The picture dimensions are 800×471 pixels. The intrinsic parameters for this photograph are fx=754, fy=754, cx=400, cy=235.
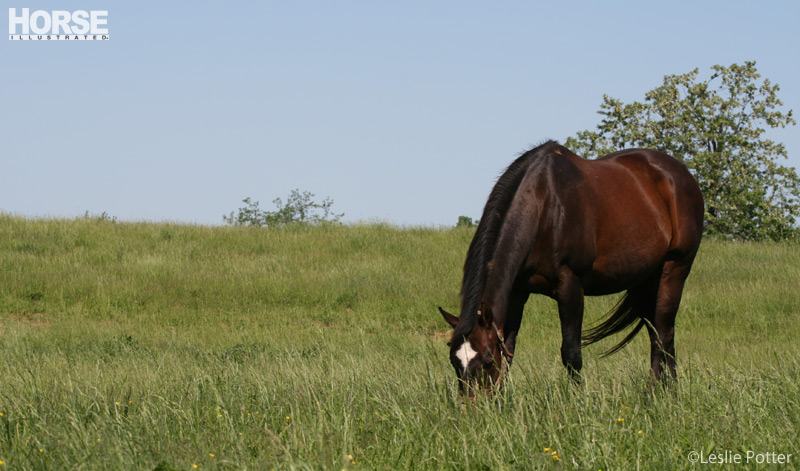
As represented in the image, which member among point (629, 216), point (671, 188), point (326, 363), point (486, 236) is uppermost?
point (671, 188)

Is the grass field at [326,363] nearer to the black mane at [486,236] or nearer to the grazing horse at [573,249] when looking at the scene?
the grazing horse at [573,249]

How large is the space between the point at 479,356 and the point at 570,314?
1478mm

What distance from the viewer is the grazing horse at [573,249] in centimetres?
543

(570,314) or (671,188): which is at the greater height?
(671,188)

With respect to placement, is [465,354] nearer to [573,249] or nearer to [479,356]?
[479,356]

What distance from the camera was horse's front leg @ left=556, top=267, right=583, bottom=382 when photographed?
20.6ft

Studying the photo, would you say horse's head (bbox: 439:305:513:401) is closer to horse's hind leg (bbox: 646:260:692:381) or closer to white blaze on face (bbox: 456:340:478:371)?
white blaze on face (bbox: 456:340:478:371)

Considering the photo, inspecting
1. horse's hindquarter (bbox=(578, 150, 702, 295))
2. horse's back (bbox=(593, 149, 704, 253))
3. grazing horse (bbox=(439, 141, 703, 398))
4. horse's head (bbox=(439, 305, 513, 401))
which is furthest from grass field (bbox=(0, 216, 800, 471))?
horse's back (bbox=(593, 149, 704, 253))

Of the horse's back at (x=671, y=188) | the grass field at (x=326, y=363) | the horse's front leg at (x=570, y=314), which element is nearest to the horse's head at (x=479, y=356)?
the grass field at (x=326, y=363)

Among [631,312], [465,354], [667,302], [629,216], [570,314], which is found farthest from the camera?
[631,312]

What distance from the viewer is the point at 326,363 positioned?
287 inches

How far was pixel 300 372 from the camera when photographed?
6.07 m

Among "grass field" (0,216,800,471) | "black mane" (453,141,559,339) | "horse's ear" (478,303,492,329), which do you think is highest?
"black mane" (453,141,559,339)

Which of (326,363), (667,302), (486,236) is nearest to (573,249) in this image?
(486,236)
